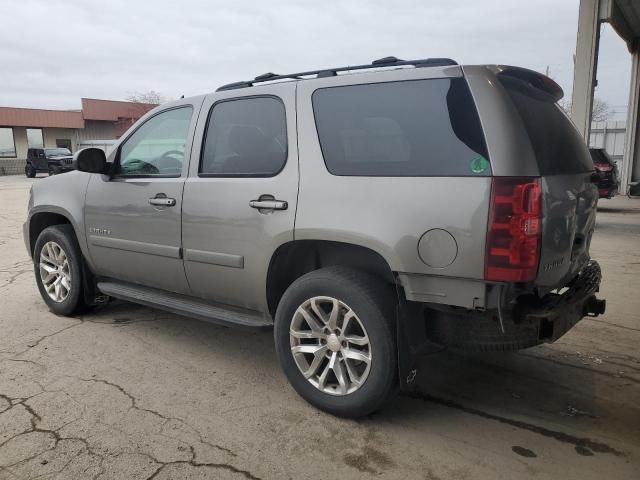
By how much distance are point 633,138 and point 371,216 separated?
19.2 metres

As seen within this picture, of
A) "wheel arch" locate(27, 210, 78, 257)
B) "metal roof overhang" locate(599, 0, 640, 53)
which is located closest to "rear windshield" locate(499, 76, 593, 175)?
"wheel arch" locate(27, 210, 78, 257)

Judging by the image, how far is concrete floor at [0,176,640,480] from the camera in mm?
2570

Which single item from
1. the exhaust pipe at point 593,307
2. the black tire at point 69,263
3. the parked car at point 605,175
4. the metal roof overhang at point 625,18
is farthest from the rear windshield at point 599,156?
the black tire at point 69,263

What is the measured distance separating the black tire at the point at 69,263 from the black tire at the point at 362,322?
245 cm

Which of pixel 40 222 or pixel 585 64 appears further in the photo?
pixel 585 64

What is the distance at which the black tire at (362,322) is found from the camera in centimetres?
279

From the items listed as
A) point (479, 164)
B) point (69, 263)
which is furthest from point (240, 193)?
point (69, 263)

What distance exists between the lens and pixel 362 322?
2.85 meters

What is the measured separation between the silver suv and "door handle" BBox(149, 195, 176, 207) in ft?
0.04

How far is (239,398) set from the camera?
10.8ft

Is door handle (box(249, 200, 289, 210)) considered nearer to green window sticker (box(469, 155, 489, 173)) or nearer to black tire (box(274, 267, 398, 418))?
black tire (box(274, 267, 398, 418))

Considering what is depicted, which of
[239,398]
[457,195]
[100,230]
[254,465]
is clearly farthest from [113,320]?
[457,195]

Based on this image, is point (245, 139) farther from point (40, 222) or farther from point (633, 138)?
point (633, 138)

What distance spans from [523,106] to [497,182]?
550 millimetres
